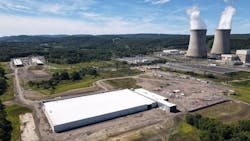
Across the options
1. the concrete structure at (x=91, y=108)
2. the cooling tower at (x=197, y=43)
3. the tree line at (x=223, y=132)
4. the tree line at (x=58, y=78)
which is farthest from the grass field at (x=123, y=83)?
the cooling tower at (x=197, y=43)

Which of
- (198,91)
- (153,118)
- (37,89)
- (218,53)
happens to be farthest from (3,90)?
(218,53)

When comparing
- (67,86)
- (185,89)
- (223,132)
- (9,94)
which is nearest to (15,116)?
(9,94)

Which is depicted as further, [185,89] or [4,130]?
[185,89]

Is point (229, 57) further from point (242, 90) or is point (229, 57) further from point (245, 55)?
point (242, 90)

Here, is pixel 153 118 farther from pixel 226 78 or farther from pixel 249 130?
pixel 226 78

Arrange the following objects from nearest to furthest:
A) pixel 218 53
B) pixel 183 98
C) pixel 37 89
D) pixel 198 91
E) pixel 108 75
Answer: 1. pixel 183 98
2. pixel 198 91
3. pixel 37 89
4. pixel 108 75
5. pixel 218 53

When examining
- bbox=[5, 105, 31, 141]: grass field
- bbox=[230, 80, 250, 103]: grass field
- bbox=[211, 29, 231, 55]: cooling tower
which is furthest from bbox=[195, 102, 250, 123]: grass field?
bbox=[211, 29, 231, 55]: cooling tower

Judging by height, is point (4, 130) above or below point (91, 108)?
below
